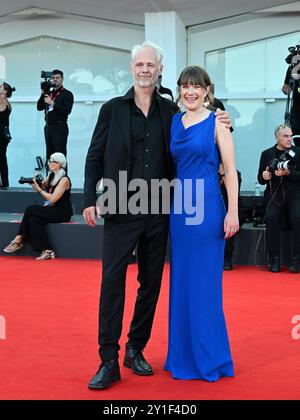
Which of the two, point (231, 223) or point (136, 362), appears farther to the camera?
point (136, 362)

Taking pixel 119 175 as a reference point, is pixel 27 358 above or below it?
below

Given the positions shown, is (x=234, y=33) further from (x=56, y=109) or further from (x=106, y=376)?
(x=106, y=376)

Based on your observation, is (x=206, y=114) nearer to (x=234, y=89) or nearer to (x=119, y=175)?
(x=119, y=175)

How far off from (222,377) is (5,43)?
9.17 meters

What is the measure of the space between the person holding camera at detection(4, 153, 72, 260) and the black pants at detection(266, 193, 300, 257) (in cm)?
211

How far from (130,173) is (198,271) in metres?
0.55

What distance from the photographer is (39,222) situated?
7.80 meters

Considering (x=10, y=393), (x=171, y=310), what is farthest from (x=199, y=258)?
(x=10, y=393)

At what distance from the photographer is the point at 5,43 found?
11852 millimetres

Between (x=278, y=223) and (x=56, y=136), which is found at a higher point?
(x=56, y=136)

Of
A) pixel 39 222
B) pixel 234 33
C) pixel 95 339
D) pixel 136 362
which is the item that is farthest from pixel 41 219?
pixel 234 33

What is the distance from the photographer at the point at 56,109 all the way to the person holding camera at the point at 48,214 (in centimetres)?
177

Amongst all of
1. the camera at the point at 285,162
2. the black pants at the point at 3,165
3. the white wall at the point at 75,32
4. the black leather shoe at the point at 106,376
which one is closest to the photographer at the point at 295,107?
the camera at the point at 285,162

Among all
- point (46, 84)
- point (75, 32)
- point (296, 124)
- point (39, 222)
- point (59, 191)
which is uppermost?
point (75, 32)
